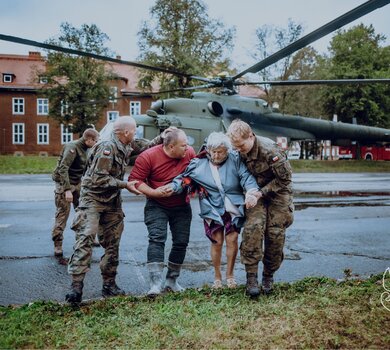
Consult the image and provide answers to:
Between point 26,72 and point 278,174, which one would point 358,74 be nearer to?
point 26,72

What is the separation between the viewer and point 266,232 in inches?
183

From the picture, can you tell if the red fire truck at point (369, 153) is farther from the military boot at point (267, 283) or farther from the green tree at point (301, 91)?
the military boot at point (267, 283)

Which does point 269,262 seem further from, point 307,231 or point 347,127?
point 347,127

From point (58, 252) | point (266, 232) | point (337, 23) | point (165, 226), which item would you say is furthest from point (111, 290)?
point (337, 23)

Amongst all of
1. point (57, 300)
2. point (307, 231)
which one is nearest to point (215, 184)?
point (57, 300)

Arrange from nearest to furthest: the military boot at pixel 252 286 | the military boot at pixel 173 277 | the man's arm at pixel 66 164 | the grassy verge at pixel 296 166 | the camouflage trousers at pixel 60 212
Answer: the military boot at pixel 252 286 < the military boot at pixel 173 277 < the man's arm at pixel 66 164 < the camouflage trousers at pixel 60 212 < the grassy verge at pixel 296 166

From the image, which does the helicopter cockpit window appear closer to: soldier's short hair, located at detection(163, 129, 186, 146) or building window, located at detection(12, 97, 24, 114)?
soldier's short hair, located at detection(163, 129, 186, 146)

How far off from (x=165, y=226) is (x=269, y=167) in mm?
1270

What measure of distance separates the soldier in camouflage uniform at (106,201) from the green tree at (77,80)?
142ft

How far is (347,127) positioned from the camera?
2464cm

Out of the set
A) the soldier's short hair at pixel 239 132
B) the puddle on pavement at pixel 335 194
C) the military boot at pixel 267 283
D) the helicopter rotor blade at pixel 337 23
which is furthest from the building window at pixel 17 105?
the military boot at pixel 267 283

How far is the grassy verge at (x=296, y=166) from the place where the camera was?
29609 mm

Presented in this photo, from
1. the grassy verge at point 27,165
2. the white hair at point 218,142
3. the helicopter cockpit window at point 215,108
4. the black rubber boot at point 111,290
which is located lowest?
the black rubber boot at point 111,290

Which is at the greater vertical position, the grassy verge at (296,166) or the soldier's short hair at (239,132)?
the soldier's short hair at (239,132)
